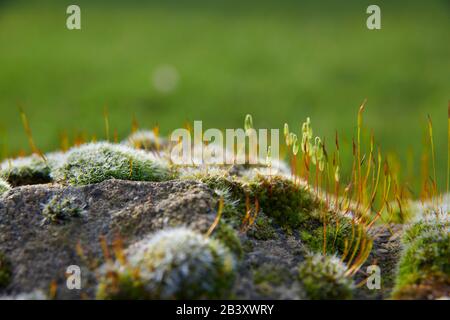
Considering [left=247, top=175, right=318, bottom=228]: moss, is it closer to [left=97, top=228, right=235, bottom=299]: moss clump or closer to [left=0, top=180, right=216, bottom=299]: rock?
[left=0, top=180, right=216, bottom=299]: rock

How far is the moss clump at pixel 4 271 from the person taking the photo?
3.31 metres

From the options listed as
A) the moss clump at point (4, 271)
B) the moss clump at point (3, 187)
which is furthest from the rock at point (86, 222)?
the moss clump at point (3, 187)

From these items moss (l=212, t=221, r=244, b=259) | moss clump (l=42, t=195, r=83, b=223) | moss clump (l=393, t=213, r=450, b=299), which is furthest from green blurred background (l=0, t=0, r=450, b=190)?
moss clump (l=42, t=195, r=83, b=223)

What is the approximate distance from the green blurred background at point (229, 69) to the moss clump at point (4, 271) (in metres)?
7.02

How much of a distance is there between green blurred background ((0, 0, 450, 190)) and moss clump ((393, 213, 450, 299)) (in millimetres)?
5817

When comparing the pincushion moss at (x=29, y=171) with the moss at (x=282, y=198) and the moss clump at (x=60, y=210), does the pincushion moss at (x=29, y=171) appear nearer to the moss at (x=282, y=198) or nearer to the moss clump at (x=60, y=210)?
the moss clump at (x=60, y=210)

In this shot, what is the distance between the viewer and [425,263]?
3.58 meters

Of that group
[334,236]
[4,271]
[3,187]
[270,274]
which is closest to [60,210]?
[4,271]

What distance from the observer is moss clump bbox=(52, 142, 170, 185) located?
163 inches

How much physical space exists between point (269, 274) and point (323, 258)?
0.47m

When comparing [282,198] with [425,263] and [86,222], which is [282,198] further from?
[86,222]

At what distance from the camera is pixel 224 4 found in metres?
19.0
